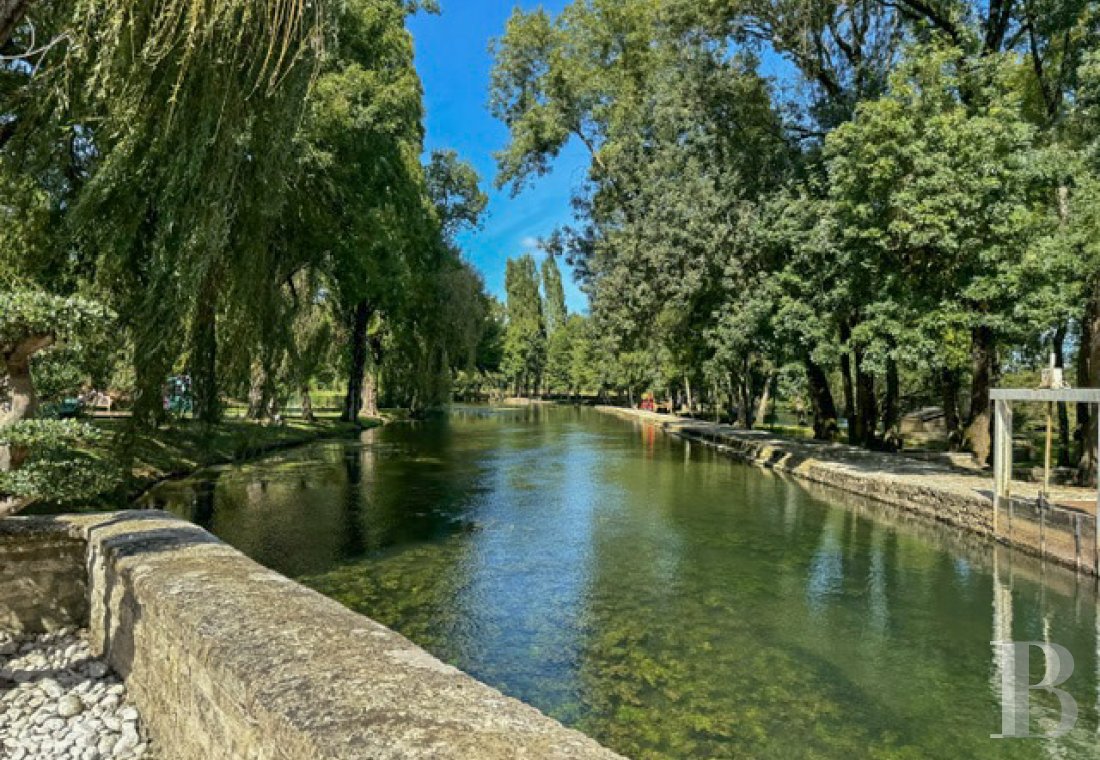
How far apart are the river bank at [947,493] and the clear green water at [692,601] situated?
479 mm

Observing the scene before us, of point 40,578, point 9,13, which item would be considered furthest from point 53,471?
point 9,13

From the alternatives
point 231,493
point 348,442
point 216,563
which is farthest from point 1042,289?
point 348,442

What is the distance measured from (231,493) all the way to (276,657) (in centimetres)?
1291

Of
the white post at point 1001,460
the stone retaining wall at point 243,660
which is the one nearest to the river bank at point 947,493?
the white post at point 1001,460

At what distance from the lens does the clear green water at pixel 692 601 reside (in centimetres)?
552

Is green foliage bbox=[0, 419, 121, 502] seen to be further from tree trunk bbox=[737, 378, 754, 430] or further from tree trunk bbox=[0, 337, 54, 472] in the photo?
tree trunk bbox=[737, 378, 754, 430]

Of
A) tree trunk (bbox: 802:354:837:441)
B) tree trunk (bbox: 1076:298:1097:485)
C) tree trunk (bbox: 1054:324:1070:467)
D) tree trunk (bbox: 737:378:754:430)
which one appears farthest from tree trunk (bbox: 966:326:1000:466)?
tree trunk (bbox: 737:378:754:430)

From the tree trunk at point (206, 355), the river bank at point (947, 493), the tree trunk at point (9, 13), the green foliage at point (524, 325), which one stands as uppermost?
the green foliage at point (524, 325)

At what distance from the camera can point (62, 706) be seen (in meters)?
4.42

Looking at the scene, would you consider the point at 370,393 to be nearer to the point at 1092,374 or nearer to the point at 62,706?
the point at 1092,374

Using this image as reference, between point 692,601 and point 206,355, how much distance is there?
679cm

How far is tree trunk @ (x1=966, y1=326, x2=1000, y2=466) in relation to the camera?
16984mm

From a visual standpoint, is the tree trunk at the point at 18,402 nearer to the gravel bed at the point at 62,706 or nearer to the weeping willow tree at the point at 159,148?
the weeping willow tree at the point at 159,148

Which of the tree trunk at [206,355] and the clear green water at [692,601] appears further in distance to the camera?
the tree trunk at [206,355]
